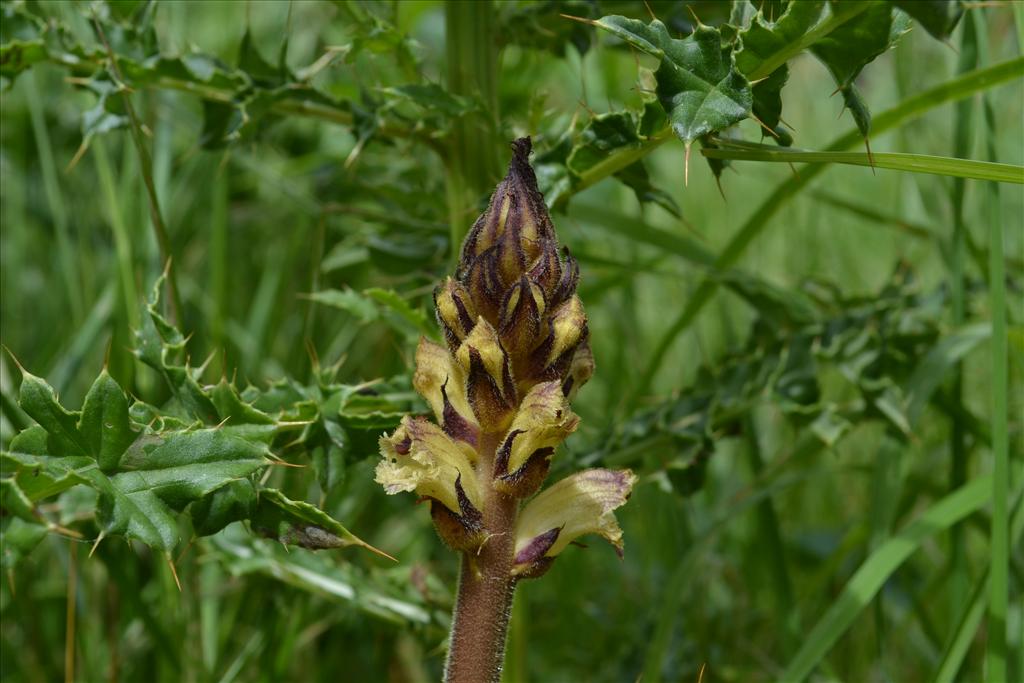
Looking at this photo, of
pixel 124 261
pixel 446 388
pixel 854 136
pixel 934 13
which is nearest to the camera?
pixel 934 13

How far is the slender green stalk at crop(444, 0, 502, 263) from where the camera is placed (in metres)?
1.82

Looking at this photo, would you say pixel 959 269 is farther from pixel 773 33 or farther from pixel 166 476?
pixel 166 476

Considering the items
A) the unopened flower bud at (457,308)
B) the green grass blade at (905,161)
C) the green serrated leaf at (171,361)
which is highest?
the green grass blade at (905,161)

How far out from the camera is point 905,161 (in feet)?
4.67

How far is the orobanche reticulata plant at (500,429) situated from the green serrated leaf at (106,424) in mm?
318

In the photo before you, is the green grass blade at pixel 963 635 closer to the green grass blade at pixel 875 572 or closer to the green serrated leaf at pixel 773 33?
the green grass blade at pixel 875 572

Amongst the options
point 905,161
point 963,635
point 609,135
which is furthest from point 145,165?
point 963,635

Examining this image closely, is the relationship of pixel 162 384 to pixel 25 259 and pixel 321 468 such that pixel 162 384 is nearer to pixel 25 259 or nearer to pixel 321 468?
pixel 321 468

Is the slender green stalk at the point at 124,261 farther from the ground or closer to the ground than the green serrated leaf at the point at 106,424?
closer to the ground

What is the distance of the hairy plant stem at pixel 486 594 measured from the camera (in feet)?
3.99

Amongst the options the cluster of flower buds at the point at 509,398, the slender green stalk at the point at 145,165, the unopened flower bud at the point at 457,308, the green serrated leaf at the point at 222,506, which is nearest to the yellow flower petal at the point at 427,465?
the cluster of flower buds at the point at 509,398

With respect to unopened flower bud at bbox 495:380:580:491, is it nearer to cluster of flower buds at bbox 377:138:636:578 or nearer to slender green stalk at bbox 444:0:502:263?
cluster of flower buds at bbox 377:138:636:578

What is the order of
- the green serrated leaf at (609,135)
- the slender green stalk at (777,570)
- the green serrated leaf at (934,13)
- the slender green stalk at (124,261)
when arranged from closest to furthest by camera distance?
the green serrated leaf at (934,13), the green serrated leaf at (609,135), the slender green stalk at (777,570), the slender green stalk at (124,261)

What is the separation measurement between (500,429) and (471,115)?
778 millimetres
